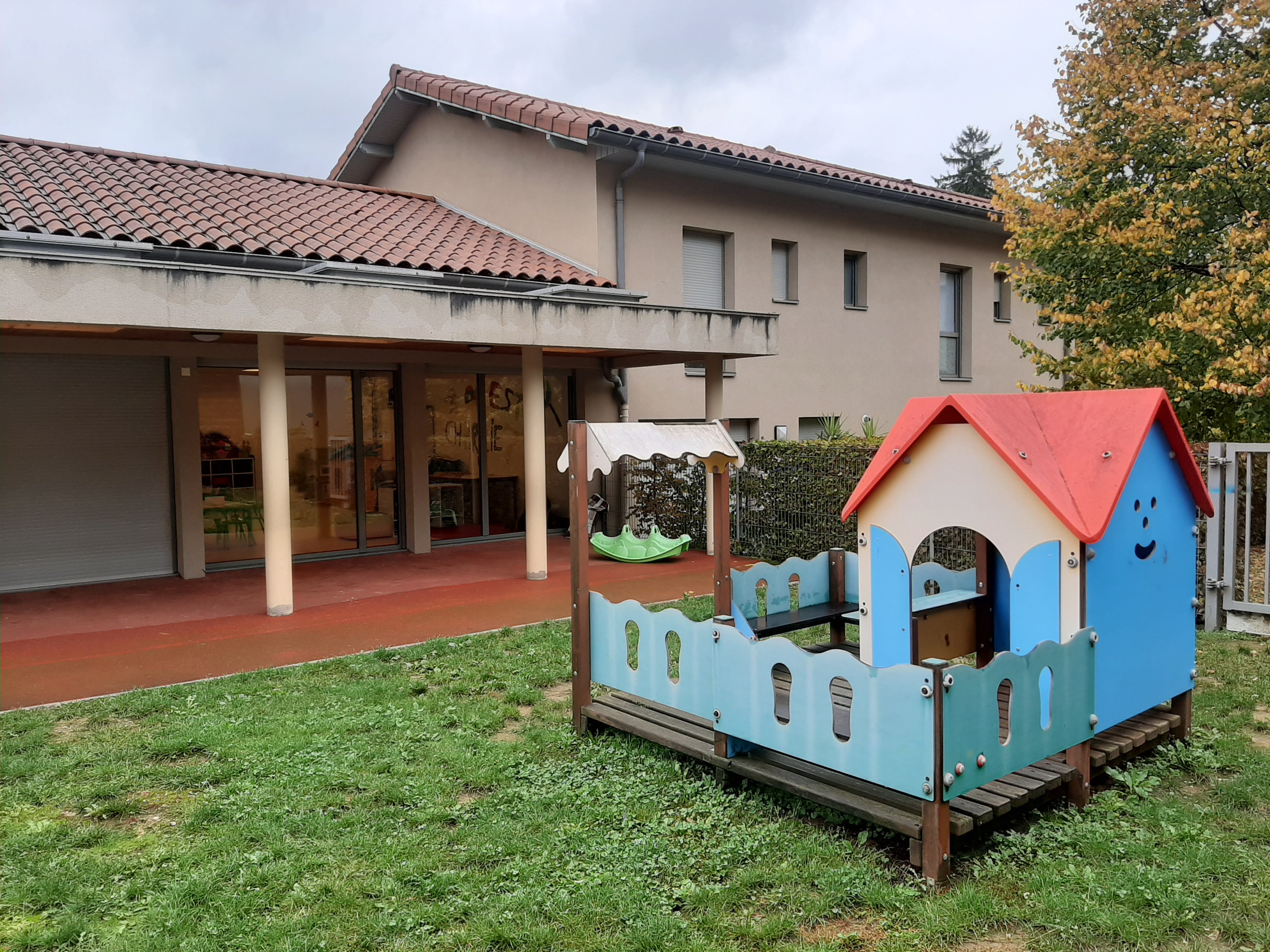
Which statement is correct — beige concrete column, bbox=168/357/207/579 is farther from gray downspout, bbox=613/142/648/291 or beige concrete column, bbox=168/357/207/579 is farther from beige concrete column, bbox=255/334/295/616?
gray downspout, bbox=613/142/648/291

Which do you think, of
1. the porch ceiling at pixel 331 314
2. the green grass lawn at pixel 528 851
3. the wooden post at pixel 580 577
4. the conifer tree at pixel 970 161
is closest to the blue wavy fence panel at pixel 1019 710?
the green grass lawn at pixel 528 851

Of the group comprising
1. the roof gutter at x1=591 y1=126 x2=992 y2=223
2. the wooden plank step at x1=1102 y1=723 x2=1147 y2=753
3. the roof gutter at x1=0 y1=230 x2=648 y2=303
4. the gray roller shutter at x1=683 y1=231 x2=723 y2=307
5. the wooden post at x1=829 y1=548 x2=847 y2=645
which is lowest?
the wooden plank step at x1=1102 y1=723 x2=1147 y2=753

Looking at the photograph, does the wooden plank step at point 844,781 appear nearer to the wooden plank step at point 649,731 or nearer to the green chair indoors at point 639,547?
the wooden plank step at point 649,731

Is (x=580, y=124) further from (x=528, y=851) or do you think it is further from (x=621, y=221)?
(x=528, y=851)

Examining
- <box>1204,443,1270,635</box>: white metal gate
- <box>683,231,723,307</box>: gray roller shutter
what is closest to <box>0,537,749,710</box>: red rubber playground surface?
<box>683,231,723,307</box>: gray roller shutter

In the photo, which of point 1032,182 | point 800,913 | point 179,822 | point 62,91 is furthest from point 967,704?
point 62,91

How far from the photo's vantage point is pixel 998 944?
342 cm

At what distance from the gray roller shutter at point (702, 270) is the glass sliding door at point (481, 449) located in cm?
257

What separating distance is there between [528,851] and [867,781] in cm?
163

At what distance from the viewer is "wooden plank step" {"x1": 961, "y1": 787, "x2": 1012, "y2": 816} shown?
13.2ft

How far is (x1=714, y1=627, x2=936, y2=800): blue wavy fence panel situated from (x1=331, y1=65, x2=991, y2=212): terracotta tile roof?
9677mm

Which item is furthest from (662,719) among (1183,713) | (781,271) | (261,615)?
(781,271)

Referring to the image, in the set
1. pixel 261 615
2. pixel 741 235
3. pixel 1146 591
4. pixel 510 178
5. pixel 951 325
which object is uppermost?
pixel 510 178

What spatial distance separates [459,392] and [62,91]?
18477mm
